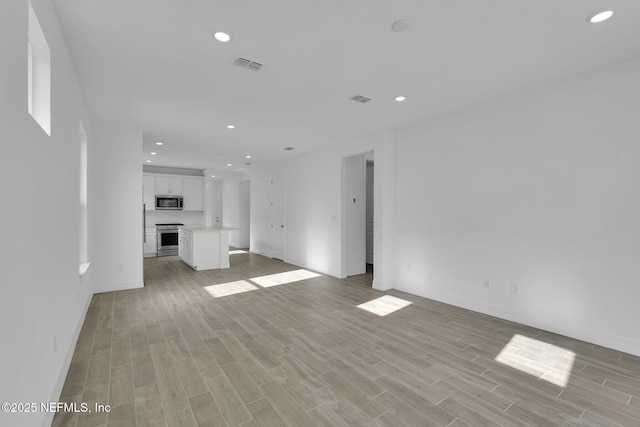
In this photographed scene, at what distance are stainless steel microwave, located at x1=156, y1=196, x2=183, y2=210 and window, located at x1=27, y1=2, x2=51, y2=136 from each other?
24.3 feet

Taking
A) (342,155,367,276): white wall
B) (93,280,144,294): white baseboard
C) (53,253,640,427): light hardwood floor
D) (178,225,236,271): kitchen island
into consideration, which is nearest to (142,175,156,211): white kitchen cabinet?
(178,225,236,271): kitchen island

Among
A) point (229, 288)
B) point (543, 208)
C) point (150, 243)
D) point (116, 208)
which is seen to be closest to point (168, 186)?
point (150, 243)

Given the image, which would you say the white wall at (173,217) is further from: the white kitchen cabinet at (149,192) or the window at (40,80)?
the window at (40,80)

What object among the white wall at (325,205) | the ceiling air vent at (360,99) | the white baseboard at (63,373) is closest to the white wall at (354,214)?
the white wall at (325,205)

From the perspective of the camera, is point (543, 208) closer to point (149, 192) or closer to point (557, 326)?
point (557, 326)

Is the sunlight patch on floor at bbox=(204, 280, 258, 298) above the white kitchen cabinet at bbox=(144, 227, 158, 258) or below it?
below

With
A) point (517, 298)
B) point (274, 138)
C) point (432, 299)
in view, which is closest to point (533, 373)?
point (517, 298)

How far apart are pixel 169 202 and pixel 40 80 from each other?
752cm

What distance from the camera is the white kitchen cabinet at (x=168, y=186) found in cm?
886

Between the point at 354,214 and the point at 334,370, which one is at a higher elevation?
the point at 354,214

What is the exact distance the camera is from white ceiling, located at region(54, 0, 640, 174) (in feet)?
6.73

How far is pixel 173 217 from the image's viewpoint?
9453 millimetres

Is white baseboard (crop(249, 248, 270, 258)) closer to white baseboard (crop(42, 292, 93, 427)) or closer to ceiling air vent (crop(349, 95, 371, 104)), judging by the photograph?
white baseboard (crop(42, 292, 93, 427))

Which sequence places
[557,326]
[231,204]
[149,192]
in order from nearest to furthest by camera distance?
[557,326], [149,192], [231,204]
